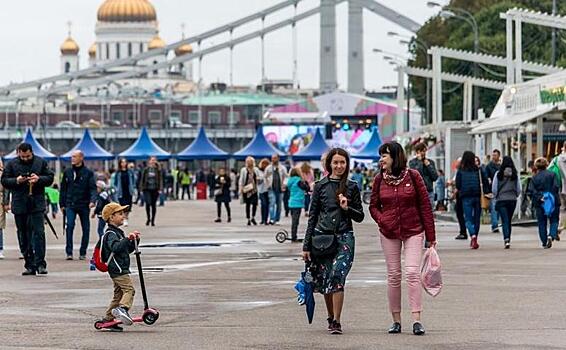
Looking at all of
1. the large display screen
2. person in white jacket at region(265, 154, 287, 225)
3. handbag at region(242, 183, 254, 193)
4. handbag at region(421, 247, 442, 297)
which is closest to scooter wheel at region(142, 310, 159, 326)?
handbag at region(421, 247, 442, 297)

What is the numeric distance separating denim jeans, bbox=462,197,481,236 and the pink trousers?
12854mm

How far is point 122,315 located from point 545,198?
1333cm

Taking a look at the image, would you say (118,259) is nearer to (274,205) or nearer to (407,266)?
(407,266)

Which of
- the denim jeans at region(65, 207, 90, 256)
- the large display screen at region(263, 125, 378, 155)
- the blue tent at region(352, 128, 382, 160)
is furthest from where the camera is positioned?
the large display screen at region(263, 125, 378, 155)

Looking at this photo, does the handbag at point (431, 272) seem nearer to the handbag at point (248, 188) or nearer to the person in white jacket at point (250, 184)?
the person in white jacket at point (250, 184)

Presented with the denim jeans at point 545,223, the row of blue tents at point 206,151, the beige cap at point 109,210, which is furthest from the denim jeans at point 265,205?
the row of blue tents at point 206,151

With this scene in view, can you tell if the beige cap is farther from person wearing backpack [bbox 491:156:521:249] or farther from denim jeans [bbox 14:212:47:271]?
person wearing backpack [bbox 491:156:521:249]

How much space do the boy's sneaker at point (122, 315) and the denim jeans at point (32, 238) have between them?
7.16 meters

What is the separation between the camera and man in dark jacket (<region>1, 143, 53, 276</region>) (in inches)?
885

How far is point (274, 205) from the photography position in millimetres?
41062

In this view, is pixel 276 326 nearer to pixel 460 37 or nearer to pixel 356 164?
pixel 356 164

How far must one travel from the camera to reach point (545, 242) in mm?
27641

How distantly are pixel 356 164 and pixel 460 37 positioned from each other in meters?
15.4

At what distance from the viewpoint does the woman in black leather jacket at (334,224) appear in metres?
15.1
